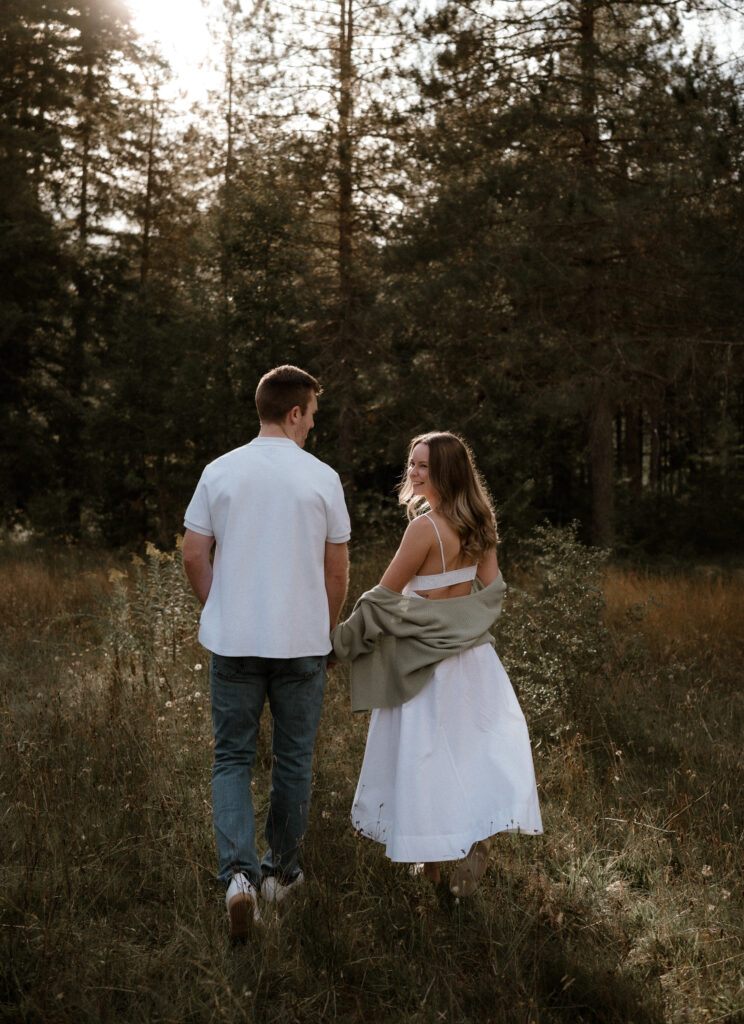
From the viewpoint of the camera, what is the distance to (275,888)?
3.26 m

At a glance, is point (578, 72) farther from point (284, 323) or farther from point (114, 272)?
point (114, 272)

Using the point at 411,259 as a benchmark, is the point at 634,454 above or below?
below

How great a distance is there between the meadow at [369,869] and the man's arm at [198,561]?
40.8 inches

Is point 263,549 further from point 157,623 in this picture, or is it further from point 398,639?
point 157,623

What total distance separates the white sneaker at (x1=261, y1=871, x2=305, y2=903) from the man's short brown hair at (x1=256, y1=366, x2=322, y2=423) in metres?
1.67

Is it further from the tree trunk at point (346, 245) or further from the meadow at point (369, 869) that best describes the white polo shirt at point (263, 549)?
the tree trunk at point (346, 245)

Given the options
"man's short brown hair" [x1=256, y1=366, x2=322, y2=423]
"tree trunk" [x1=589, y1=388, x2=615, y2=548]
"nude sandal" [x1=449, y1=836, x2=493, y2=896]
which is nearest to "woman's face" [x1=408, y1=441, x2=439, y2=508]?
"man's short brown hair" [x1=256, y1=366, x2=322, y2=423]

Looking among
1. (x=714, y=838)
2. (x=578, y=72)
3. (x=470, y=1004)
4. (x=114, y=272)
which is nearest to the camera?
(x=470, y=1004)

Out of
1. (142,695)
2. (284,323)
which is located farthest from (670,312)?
(142,695)

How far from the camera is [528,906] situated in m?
3.22

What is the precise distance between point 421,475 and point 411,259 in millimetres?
10889

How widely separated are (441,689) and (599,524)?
40.6 ft

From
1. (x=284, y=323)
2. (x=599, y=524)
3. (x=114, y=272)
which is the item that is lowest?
(x=599, y=524)

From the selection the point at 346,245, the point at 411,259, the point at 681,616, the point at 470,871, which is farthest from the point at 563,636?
the point at 346,245
